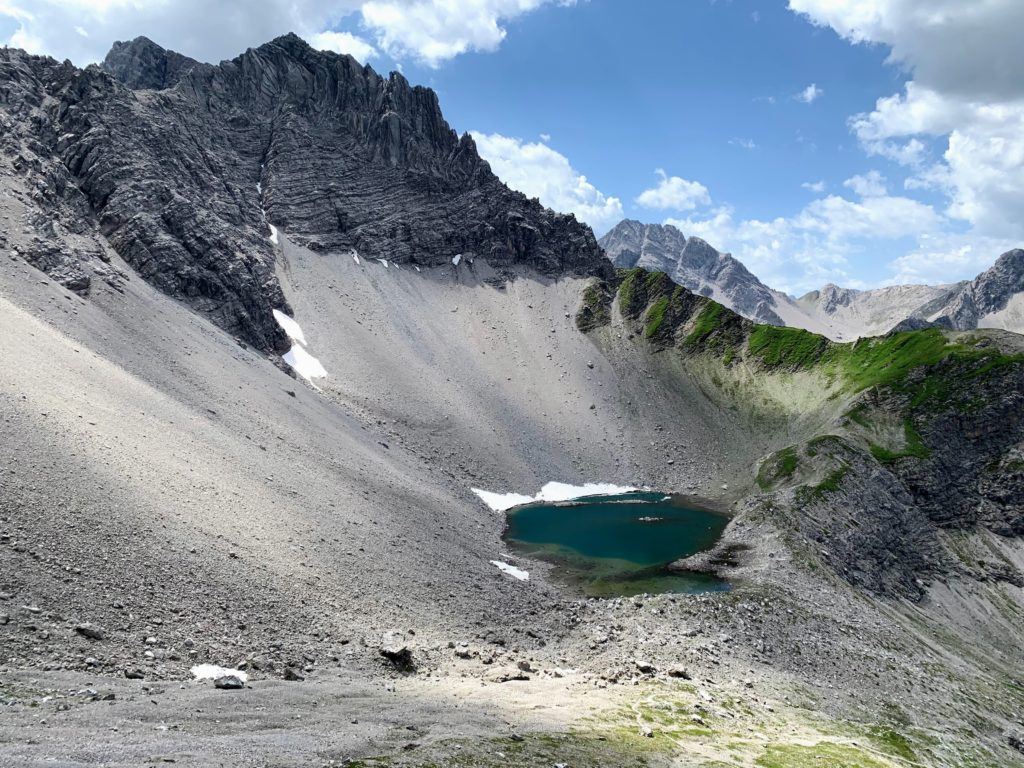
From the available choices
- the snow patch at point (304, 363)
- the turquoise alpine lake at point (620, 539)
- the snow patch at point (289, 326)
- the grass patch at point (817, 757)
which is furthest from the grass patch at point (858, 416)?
the snow patch at point (289, 326)

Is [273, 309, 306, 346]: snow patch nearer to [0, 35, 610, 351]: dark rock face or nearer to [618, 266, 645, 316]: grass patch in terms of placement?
[0, 35, 610, 351]: dark rock face

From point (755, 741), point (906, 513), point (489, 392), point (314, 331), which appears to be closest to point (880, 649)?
point (755, 741)

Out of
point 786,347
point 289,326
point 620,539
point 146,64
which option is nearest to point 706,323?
point 786,347

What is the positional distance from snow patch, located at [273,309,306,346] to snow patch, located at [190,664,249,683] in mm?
87119

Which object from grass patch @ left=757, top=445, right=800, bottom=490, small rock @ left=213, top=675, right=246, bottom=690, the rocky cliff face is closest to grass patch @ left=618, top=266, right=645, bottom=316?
the rocky cliff face

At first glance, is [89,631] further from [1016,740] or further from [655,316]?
[655,316]

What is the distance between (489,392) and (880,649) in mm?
76640

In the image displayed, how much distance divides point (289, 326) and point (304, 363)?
11.0 m

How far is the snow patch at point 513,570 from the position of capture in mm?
60581

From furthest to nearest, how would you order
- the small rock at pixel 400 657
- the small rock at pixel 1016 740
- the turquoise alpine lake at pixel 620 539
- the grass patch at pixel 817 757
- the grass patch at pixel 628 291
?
the grass patch at pixel 628 291
the turquoise alpine lake at pixel 620 539
the small rock at pixel 1016 740
the small rock at pixel 400 657
the grass patch at pixel 817 757

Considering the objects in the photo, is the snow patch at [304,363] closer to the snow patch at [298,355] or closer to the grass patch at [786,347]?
the snow patch at [298,355]

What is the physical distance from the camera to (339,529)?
50.3 metres

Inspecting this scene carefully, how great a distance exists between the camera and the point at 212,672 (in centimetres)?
2722

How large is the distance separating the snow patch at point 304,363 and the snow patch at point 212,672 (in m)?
77.5
